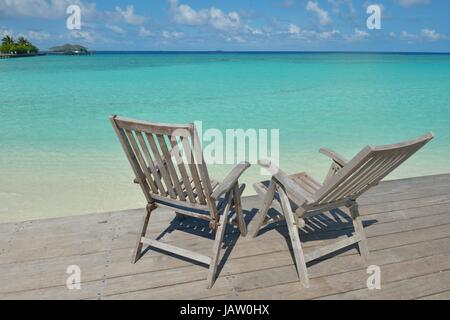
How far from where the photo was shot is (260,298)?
225cm

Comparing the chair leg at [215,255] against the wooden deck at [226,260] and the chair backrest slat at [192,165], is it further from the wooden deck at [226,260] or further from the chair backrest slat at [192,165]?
the chair backrest slat at [192,165]

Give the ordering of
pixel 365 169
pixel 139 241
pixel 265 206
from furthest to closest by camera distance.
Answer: pixel 265 206
pixel 139 241
pixel 365 169

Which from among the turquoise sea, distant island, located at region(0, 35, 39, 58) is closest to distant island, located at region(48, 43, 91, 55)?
distant island, located at region(0, 35, 39, 58)

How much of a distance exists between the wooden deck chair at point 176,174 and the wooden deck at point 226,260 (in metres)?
0.19

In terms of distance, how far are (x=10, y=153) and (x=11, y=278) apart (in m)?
5.45

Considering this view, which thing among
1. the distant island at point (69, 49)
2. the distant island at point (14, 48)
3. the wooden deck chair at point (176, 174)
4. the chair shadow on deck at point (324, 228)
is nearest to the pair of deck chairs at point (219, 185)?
the wooden deck chair at point (176, 174)

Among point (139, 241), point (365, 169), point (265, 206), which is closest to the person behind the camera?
point (365, 169)

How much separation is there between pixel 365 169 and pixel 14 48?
72543 millimetres

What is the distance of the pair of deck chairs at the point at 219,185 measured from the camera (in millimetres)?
2119

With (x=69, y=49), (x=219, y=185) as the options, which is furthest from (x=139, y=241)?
(x=69, y=49)

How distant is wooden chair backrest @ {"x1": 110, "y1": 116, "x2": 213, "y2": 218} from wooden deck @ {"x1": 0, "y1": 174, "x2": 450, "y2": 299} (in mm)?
489

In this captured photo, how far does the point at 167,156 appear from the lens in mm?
2271

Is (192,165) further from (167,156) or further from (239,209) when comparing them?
(239,209)

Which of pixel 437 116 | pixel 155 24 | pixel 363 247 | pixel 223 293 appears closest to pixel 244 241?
pixel 223 293
